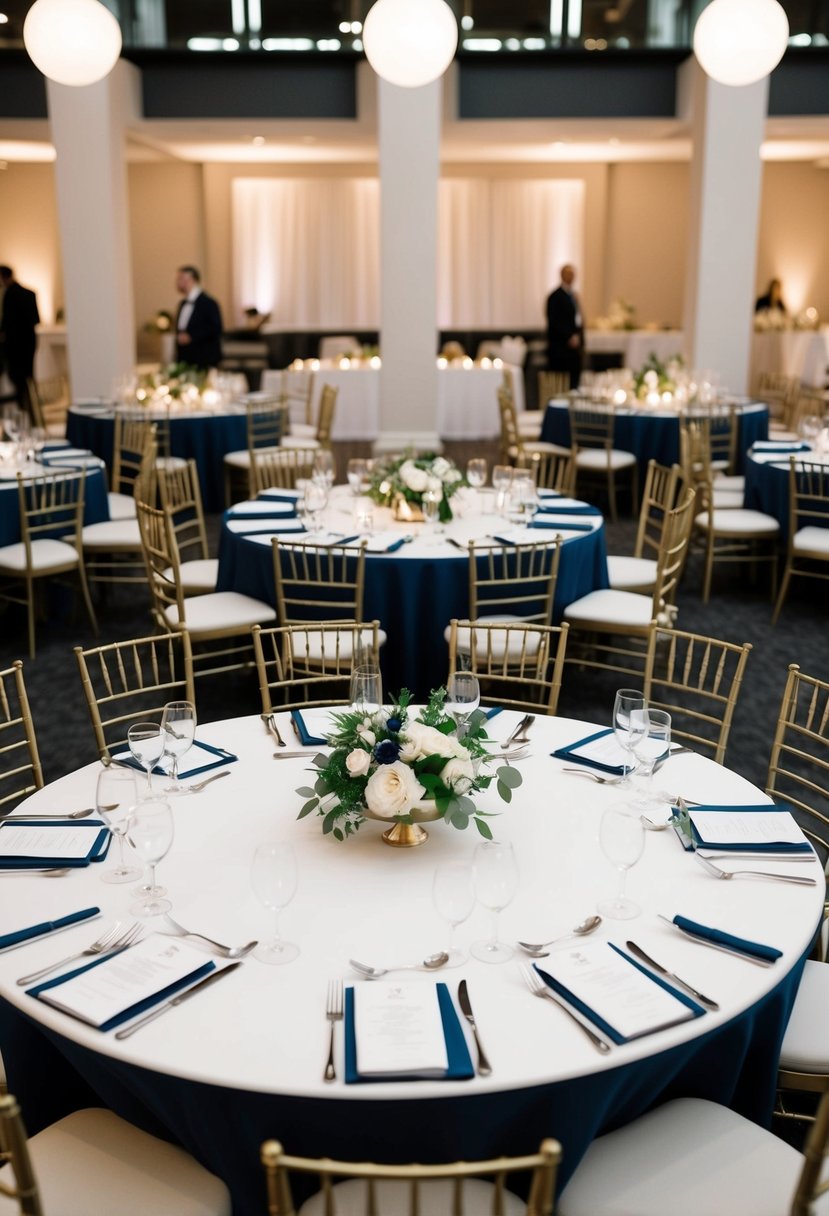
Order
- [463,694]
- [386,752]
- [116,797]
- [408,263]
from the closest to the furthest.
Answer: [116,797] → [386,752] → [463,694] → [408,263]

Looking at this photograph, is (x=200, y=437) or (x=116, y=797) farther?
(x=200, y=437)

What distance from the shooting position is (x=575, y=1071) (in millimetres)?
1741

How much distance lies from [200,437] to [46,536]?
2801 millimetres

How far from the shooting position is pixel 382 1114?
1.77 m

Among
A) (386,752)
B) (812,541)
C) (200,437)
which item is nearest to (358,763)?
(386,752)

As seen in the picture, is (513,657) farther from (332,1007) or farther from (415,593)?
(332,1007)

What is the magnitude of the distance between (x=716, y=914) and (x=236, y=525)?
146 inches

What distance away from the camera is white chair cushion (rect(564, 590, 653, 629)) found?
505cm

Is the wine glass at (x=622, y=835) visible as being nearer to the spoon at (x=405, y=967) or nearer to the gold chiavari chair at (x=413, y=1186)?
the spoon at (x=405, y=967)

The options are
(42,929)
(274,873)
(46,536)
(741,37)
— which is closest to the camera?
(274,873)

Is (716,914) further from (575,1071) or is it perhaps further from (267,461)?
(267,461)

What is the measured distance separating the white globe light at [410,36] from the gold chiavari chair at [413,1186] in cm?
522

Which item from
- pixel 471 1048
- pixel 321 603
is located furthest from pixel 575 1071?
pixel 321 603

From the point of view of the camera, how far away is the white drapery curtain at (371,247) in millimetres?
17719
